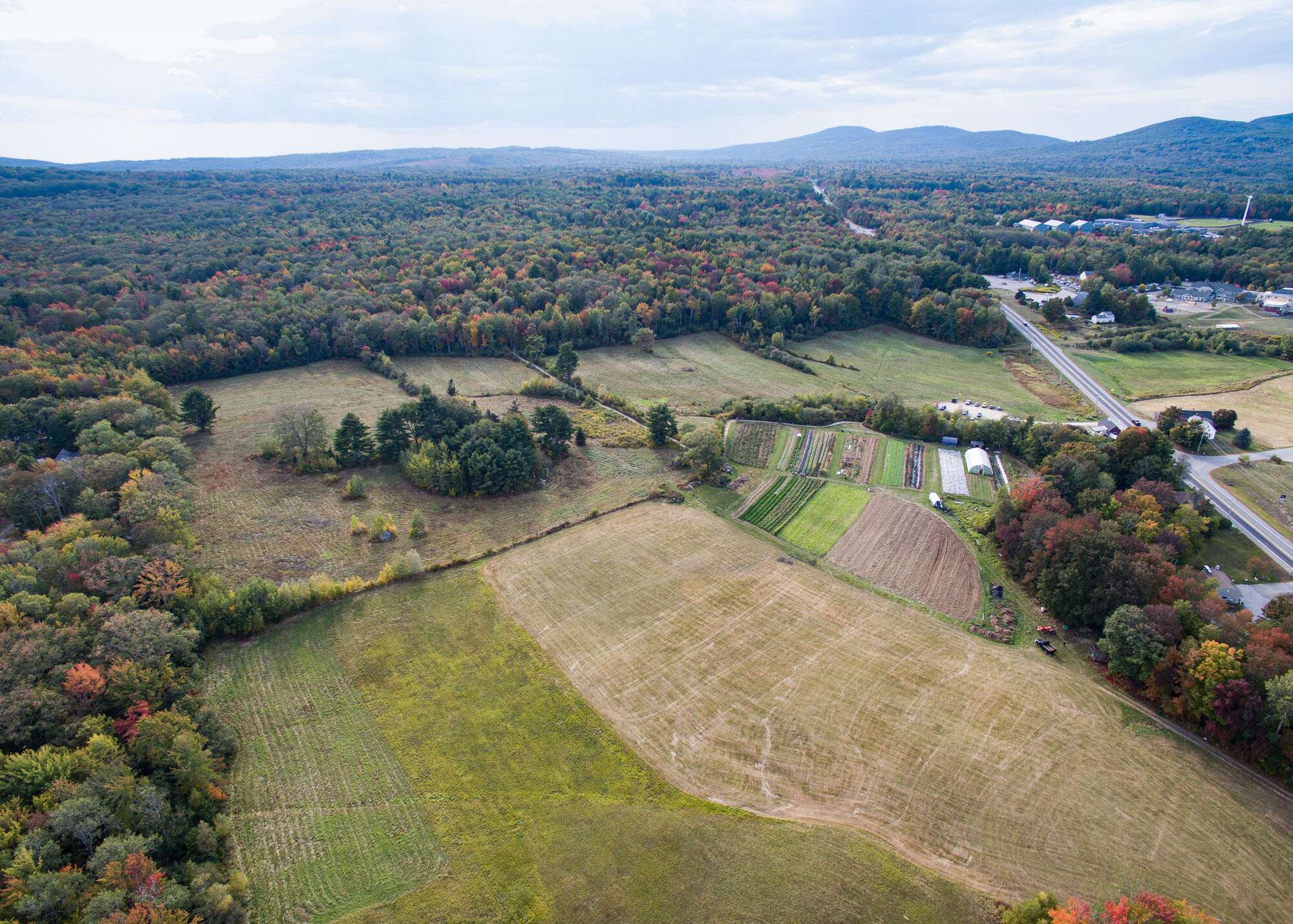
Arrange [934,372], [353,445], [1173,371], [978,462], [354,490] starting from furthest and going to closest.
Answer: [934,372]
[1173,371]
[353,445]
[978,462]
[354,490]

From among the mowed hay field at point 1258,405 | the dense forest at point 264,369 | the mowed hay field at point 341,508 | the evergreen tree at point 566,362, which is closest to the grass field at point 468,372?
the dense forest at point 264,369

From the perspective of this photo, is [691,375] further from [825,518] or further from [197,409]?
[197,409]

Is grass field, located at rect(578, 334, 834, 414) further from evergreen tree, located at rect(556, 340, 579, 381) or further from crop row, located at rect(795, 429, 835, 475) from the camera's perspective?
crop row, located at rect(795, 429, 835, 475)

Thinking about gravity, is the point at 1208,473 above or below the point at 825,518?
above

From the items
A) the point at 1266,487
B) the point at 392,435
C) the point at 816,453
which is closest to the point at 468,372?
the point at 392,435

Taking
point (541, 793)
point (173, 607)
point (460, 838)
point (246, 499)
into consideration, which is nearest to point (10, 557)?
point (173, 607)

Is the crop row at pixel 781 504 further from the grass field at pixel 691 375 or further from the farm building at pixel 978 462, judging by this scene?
the grass field at pixel 691 375
